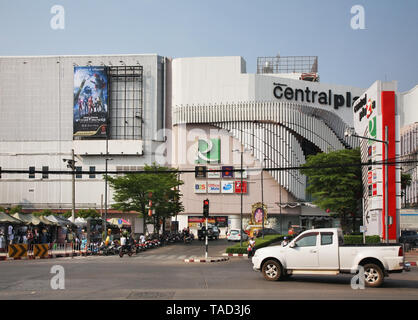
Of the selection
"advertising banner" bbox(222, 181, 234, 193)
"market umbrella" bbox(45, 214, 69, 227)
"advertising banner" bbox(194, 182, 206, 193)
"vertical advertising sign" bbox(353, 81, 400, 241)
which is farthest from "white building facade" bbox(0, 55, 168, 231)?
"vertical advertising sign" bbox(353, 81, 400, 241)

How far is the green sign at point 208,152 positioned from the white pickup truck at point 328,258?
69.0 m

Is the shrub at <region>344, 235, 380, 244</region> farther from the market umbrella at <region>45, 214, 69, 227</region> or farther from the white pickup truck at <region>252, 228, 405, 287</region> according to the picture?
the market umbrella at <region>45, 214, 69, 227</region>

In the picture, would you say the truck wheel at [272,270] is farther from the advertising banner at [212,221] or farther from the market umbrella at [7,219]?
the advertising banner at [212,221]

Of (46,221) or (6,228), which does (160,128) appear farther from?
(6,228)

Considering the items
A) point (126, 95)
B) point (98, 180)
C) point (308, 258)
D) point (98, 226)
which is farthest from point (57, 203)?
point (308, 258)

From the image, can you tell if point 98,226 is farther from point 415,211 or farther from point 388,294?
point 415,211

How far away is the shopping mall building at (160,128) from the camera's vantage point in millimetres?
91812

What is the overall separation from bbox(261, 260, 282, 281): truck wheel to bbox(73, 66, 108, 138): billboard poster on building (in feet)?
237

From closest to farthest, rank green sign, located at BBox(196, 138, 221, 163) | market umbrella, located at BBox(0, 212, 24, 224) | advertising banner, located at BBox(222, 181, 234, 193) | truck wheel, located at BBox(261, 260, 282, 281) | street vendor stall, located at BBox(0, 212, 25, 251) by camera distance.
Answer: truck wheel, located at BBox(261, 260, 282, 281), market umbrella, located at BBox(0, 212, 24, 224), street vendor stall, located at BBox(0, 212, 25, 251), green sign, located at BBox(196, 138, 221, 163), advertising banner, located at BBox(222, 181, 234, 193)

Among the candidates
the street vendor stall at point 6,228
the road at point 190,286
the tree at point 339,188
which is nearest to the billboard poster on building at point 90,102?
the tree at point 339,188

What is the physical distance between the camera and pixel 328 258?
2050 centimetres

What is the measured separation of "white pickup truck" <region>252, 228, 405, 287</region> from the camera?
19.7 meters

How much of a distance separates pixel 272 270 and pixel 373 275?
3.60 m

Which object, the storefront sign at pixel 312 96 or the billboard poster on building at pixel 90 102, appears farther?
the storefront sign at pixel 312 96
